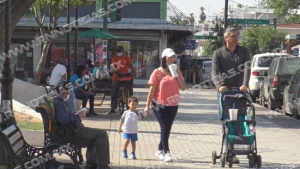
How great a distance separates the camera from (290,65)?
21.2 meters

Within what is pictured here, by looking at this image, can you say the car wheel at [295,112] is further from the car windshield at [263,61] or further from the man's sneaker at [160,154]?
the man's sneaker at [160,154]

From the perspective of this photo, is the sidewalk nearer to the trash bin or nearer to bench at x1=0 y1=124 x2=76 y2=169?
bench at x1=0 y1=124 x2=76 y2=169

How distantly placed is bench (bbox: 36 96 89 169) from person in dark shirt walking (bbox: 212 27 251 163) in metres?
2.56

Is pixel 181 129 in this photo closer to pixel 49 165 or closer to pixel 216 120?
pixel 216 120

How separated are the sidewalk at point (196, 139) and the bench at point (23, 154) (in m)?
1.77

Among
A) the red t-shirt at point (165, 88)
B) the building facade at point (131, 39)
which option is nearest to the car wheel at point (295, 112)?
the red t-shirt at point (165, 88)

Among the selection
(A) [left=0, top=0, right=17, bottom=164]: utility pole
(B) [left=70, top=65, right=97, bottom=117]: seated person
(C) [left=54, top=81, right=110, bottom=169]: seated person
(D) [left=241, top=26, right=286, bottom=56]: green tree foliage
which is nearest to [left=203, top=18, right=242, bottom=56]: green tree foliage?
(D) [left=241, top=26, right=286, bottom=56]: green tree foliage

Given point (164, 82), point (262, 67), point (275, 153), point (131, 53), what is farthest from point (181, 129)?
point (131, 53)

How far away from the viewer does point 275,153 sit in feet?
38.4

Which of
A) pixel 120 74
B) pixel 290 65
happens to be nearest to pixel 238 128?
pixel 120 74

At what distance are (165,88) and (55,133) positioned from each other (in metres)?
2.22

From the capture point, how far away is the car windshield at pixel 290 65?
2098 centimetres

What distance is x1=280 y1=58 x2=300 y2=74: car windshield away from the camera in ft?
68.8

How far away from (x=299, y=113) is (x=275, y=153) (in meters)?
6.71
